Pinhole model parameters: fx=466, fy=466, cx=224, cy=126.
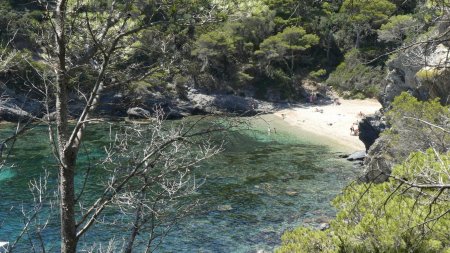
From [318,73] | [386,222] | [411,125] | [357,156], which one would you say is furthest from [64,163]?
[318,73]

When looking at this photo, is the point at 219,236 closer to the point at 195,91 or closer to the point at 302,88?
the point at 195,91

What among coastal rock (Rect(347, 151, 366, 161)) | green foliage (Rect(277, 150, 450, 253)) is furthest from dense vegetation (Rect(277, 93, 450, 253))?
coastal rock (Rect(347, 151, 366, 161))

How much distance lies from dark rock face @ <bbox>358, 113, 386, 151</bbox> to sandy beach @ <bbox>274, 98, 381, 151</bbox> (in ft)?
8.87

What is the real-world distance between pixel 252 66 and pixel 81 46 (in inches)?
1860

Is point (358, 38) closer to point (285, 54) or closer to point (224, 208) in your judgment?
point (285, 54)

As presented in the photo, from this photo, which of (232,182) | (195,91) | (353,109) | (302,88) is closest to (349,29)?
(302,88)

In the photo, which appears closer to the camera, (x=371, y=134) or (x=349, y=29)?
(x=371, y=134)

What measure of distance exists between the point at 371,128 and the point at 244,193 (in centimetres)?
1208

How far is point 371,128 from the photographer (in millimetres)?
30266

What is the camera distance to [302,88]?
172ft

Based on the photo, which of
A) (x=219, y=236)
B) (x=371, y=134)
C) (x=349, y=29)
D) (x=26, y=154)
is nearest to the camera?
(x=219, y=236)

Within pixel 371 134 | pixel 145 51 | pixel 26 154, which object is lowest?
pixel 26 154

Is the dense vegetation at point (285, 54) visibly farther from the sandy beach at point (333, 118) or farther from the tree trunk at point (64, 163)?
the tree trunk at point (64, 163)

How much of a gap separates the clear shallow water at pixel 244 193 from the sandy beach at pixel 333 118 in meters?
3.72
